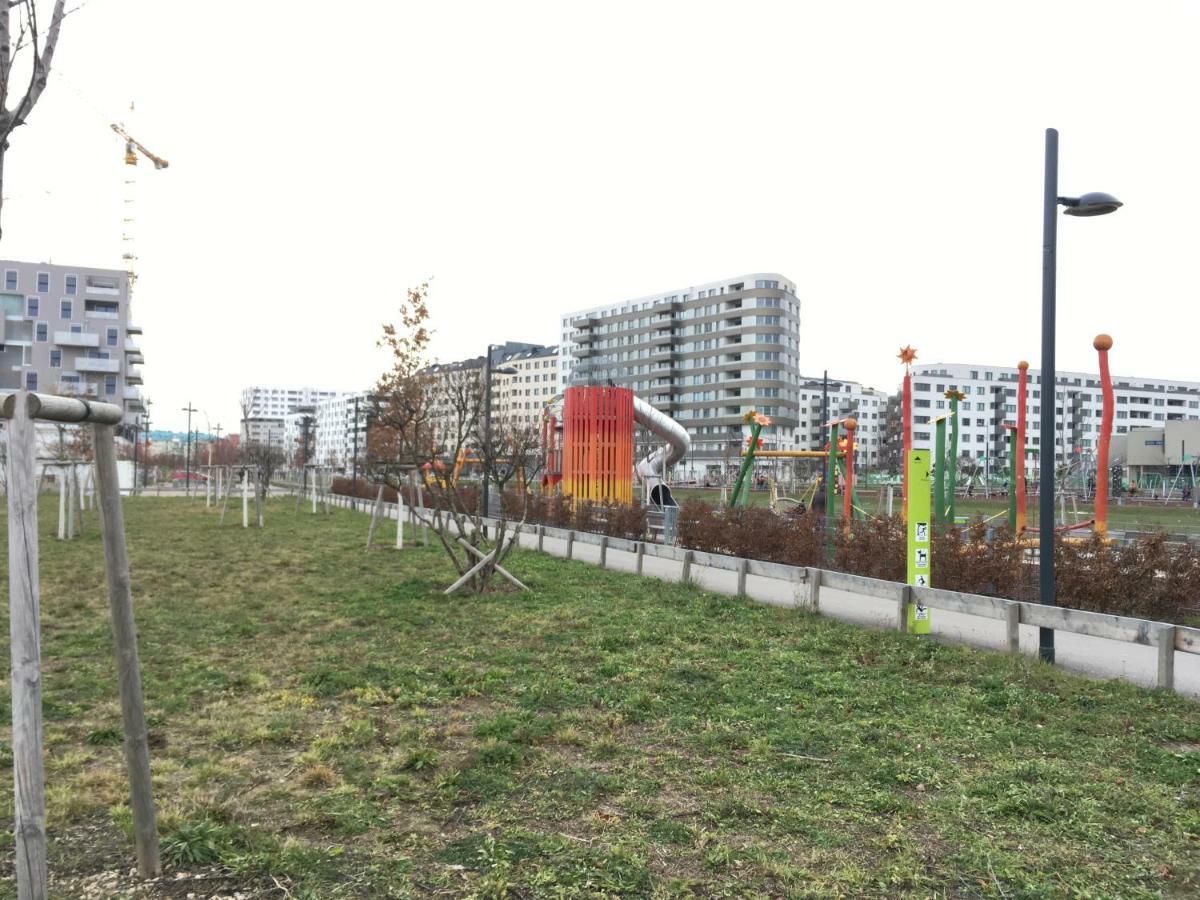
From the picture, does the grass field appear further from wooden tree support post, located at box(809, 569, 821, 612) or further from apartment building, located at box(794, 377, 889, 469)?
apartment building, located at box(794, 377, 889, 469)

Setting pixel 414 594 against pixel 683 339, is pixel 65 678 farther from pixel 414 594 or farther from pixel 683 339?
pixel 683 339

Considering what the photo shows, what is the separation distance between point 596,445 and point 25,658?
23823mm

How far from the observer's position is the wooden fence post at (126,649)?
11.1ft

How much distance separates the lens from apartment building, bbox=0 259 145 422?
72.9 m

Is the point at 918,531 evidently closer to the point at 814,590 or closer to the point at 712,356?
the point at 814,590

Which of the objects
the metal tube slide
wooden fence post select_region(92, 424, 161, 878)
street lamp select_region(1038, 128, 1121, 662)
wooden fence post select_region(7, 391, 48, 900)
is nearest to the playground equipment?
the metal tube slide

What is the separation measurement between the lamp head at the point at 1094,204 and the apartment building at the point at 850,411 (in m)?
120

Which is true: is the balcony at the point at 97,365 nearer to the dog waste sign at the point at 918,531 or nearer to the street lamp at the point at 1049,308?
the dog waste sign at the point at 918,531

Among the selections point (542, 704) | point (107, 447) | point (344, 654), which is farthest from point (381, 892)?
point (344, 654)

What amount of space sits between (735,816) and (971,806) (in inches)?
52.1

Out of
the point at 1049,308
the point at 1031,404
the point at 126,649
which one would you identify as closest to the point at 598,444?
the point at 1049,308

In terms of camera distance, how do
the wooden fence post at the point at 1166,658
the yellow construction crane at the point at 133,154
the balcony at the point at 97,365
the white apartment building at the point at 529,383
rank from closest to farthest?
1. the wooden fence post at the point at 1166,658
2. the balcony at the point at 97,365
3. the yellow construction crane at the point at 133,154
4. the white apartment building at the point at 529,383

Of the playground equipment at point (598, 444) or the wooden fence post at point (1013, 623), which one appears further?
the playground equipment at point (598, 444)

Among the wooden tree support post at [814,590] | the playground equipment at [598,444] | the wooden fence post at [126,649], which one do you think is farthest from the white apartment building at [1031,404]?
the wooden fence post at [126,649]
